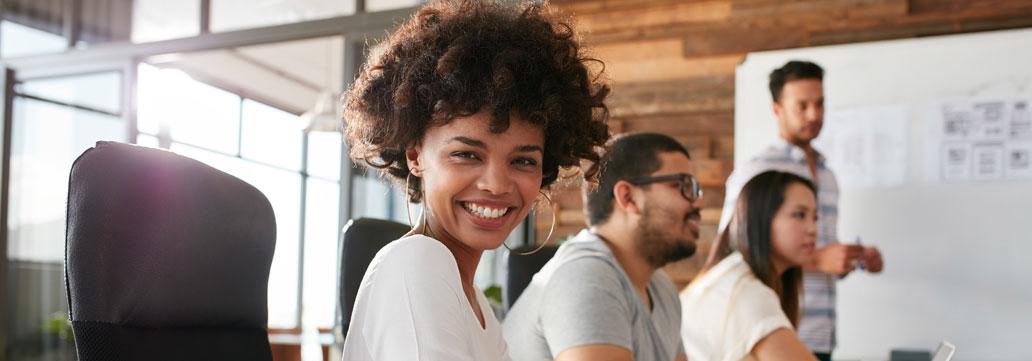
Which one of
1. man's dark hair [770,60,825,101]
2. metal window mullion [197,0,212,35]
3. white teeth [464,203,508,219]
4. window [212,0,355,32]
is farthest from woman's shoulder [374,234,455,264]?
metal window mullion [197,0,212,35]

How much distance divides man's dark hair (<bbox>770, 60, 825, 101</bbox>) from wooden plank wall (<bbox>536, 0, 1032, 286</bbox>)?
9cm

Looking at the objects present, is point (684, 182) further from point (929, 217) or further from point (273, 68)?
point (273, 68)

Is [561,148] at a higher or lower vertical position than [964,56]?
lower

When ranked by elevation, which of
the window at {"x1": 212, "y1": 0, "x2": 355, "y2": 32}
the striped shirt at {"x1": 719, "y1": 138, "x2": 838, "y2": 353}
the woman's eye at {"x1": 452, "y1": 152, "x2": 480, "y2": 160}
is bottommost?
the striped shirt at {"x1": 719, "y1": 138, "x2": 838, "y2": 353}

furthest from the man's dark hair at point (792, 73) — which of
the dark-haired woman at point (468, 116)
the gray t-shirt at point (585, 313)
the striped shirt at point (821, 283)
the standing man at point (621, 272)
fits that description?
the dark-haired woman at point (468, 116)

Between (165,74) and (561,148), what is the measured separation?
450 centimetres

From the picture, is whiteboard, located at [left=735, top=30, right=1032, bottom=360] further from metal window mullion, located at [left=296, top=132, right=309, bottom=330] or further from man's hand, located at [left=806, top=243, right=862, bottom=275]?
metal window mullion, located at [left=296, top=132, right=309, bottom=330]

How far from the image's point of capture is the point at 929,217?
3.33 metres

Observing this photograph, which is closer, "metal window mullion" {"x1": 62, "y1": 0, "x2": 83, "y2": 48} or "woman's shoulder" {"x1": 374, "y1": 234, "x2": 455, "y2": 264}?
"woman's shoulder" {"x1": 374, "y1": 234, "x2": 455, "y2": 264}

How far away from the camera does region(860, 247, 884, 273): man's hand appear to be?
3.39m

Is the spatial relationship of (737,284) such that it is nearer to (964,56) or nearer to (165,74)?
(964,56)

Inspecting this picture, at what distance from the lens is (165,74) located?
537cm

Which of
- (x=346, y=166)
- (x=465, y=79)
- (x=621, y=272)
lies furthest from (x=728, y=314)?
(x=346, y=166)

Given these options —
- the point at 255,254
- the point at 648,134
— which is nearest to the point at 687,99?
Answer: the point at 648,134
